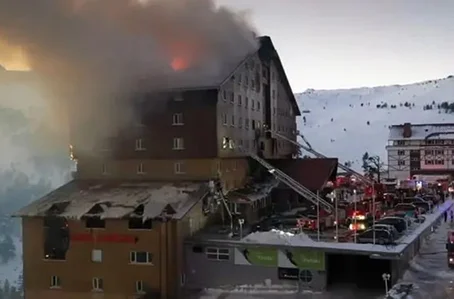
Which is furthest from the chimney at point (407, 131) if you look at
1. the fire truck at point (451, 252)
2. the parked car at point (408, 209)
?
the fire truck at point (451, 252)

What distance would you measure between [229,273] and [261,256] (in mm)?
1841

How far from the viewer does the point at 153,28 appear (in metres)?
35.5

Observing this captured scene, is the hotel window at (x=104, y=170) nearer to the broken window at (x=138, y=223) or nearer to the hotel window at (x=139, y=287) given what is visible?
the broken window at (x=138, y=223)

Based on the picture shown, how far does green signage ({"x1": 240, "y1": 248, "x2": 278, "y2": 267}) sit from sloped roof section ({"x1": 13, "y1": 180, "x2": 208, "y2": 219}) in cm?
347

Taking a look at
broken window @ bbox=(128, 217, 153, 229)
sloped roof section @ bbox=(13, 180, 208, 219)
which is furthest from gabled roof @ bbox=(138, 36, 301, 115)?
broken window @ bbox=(128, 217, 153, 229)

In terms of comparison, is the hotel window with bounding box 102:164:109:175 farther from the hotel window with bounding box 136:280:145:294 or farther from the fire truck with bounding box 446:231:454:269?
the fire truck with bounding box 446:231:454:269

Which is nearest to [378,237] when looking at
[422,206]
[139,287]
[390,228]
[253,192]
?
[390,228]

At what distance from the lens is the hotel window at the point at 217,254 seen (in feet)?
90.1

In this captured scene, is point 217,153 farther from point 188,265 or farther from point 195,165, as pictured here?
point 188,265

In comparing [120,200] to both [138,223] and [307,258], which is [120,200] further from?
[307,258]

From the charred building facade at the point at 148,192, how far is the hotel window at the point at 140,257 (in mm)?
46

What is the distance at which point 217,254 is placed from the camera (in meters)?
27.7

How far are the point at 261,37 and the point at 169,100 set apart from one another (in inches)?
417

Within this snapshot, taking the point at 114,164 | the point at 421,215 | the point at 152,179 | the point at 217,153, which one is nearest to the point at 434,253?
the point at 421,215
